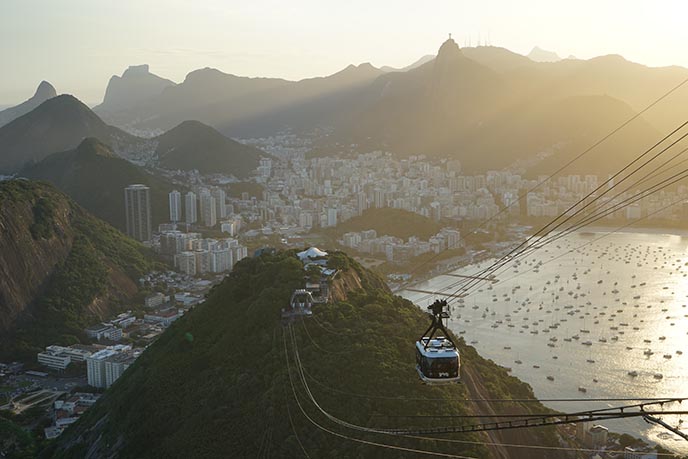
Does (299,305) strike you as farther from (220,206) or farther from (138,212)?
(220,206)

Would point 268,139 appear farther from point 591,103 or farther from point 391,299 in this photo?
point 391,299

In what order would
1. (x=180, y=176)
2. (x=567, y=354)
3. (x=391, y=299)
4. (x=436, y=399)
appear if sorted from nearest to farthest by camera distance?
1. (x=436, y=399)
2. (x=391, y=299)
3. (x=567, y=354)
4. (x=180, y=176)

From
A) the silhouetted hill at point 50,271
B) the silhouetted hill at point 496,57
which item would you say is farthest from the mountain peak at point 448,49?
the silhouetted hill at point 50,271

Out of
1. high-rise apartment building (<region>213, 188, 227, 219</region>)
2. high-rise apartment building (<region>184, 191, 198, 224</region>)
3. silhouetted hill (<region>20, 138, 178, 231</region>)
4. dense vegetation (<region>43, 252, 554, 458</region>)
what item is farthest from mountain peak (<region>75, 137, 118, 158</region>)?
dense vegetation (<region>43, 252, 554, 458</region>)

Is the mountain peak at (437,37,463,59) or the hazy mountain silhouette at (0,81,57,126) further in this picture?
the hazy mountain silhouette at (0,81,57,126)

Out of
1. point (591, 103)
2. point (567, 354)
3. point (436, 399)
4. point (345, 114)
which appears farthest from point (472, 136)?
point (436, 399)

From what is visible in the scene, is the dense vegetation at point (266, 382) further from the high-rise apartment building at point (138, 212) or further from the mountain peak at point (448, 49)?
the mountain peak at point (448, 49)

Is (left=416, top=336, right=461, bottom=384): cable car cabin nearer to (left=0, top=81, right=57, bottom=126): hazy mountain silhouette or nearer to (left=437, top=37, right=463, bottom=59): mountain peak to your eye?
(left=437, top=37, right=463, bottom=59): mountain peak
